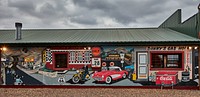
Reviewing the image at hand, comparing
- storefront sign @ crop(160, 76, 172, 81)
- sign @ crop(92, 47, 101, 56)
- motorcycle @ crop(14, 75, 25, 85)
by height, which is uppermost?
sign @ crop(92, 47, 101, 56)

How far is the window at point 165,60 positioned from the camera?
32.4 ft

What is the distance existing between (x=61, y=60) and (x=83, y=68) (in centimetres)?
137

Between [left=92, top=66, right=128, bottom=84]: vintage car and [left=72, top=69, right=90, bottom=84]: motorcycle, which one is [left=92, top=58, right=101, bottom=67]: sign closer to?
[left=92, top=66, right=128, bottom=84]: vintage car

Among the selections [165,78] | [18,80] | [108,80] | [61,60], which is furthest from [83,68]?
[165,78]

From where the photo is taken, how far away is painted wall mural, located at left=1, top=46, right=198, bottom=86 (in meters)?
9.79

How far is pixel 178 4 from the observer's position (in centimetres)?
1447

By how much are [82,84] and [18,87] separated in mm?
3689

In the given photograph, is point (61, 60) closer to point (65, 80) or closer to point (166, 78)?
point (65, 80)

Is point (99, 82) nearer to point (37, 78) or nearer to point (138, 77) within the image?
point (138, 77)

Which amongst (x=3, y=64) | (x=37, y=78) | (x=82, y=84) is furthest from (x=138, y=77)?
(x=3, y=64)

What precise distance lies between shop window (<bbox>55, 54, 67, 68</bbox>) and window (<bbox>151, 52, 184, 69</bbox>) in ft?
16.2

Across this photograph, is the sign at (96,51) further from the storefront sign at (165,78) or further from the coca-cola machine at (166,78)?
the storefront sign at (165,78)

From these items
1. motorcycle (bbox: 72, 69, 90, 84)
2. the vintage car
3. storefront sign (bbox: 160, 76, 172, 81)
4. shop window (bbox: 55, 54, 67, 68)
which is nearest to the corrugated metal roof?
shop window (bbox: 55, 54, 67, 68)

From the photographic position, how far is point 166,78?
973cm
